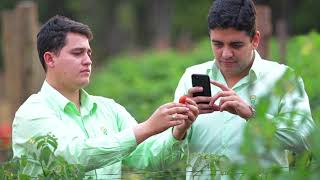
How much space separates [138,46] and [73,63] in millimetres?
53743

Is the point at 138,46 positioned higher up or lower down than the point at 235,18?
lower down

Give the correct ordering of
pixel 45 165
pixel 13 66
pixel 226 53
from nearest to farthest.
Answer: pixel 45 165
pixel 226 53
pixel 13 66

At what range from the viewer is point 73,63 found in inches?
216

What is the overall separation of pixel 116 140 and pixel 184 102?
37 cm

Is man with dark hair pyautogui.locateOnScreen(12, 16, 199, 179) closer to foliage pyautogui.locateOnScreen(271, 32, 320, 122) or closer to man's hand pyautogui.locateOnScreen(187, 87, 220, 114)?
man's hand pyautogui.locateOnScreen(187, 87, 220, 114)

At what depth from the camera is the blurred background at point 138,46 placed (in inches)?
453

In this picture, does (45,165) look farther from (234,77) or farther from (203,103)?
(234,77)

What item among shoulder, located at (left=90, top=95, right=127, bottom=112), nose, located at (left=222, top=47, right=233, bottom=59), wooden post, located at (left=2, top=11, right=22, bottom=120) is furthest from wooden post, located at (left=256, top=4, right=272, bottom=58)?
nose, located at (left=222, top=47, right=233, bottom=59)

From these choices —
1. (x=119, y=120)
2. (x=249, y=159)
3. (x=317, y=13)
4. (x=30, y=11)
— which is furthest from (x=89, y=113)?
(x=317, y=13)

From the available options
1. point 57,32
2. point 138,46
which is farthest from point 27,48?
point 138,46

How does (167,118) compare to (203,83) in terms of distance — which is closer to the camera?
(167,118)

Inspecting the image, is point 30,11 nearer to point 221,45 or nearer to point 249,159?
point 221,45

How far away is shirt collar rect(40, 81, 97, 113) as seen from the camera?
5.51 meters

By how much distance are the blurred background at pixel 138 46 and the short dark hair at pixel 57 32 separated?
832 mm
